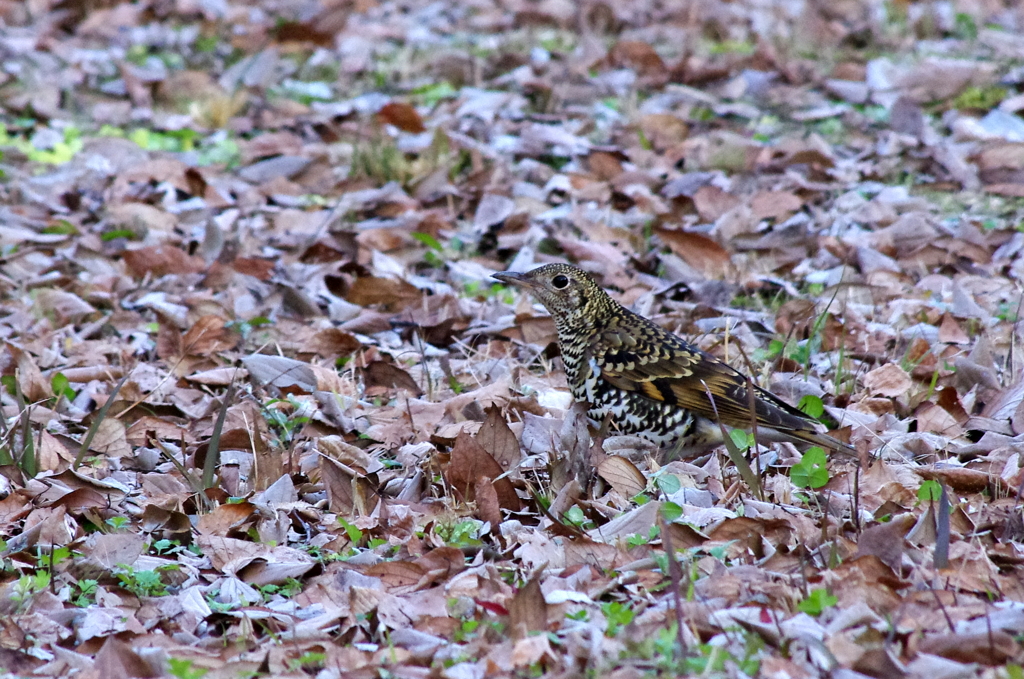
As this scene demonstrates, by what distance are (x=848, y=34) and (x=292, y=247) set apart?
18.3ft

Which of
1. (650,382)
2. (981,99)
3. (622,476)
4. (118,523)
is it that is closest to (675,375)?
(650,382)

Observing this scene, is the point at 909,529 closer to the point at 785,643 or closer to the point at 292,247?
the point at 785,643

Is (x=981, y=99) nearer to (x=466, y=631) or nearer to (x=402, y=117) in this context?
(x=402, y=117)

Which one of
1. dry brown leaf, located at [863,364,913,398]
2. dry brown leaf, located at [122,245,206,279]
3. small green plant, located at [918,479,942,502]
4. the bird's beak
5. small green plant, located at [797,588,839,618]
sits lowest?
dry brown leaf, located at [122,245,206,279]

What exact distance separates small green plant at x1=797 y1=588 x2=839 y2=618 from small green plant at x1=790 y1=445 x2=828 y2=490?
45.0 inches

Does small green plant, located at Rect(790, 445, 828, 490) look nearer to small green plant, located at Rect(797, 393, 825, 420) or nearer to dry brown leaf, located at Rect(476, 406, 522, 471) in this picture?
small green plant, located at Rect(797, 393, 825, 420)

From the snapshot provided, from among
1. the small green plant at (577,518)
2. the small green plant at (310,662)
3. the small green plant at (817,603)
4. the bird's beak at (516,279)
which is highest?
the small green plant at (817,603)

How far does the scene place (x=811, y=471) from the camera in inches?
182

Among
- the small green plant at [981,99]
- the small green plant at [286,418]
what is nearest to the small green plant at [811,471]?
the small green plant at [286,418]

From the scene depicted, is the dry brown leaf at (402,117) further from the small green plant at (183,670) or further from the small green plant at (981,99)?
the small green plant at (183,670)

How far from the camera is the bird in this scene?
17.3 ft

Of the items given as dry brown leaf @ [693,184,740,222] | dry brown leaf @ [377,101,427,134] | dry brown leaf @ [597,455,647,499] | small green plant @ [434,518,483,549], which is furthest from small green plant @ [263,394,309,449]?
dry brown leaf @ [377,101,427,134]

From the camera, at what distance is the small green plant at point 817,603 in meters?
3.47

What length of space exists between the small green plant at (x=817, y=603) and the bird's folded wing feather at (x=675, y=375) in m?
1.63
